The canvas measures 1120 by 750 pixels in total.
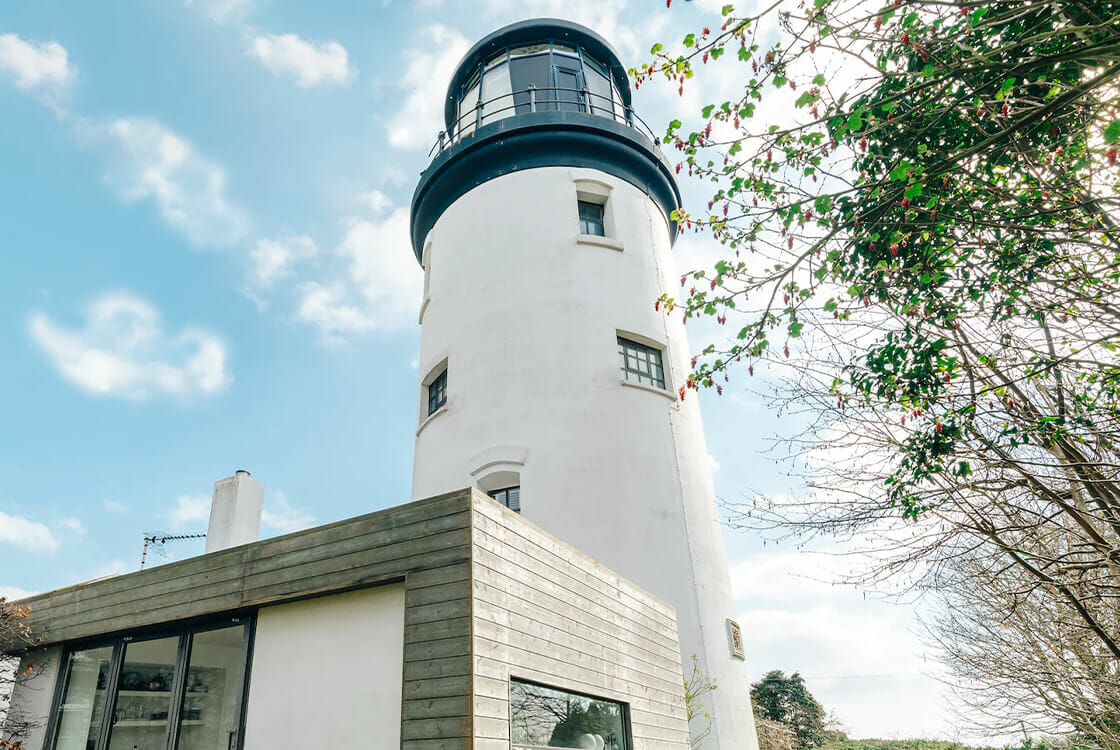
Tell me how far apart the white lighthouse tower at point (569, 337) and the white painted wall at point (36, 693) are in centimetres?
504

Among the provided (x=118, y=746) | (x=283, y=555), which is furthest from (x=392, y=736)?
(x=118, y=746)

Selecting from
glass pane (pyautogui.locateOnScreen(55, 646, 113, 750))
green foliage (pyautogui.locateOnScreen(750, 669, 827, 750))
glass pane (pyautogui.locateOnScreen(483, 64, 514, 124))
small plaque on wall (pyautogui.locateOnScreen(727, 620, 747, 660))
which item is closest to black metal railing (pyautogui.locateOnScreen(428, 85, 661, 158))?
glass pane (pyautogui.locateOnScreen(483, 64, 514, 124))

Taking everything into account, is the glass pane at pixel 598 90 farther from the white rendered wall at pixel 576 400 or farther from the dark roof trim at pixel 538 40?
the white rendered wall at pixel 576 400

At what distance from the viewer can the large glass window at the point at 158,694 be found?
566cm

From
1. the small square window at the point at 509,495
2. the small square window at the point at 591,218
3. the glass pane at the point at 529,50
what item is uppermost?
the glass pane at the point at 529,50

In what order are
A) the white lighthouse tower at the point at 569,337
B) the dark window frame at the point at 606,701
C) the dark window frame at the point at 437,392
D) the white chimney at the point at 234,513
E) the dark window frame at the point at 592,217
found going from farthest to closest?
the dark window frame at the point at 592,217, the dark window frame at the point at 437,392, the white lighthouse tower at the point at 569,337, the white chimney at the point at 234,513, the dark window frame at the point at 606,701

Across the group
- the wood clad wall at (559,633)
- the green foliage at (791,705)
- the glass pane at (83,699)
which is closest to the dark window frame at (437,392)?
the wood clad wall at (559,633)

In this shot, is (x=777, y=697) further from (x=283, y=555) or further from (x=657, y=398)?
(x=283, y=555)

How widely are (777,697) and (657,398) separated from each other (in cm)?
1686

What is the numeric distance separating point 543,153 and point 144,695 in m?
9.99

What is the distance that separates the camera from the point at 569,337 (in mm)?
11172

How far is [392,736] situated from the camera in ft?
15.3

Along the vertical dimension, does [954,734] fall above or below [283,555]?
below

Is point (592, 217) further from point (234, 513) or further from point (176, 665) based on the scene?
point (176, 665)
